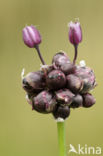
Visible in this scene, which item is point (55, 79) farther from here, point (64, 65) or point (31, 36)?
point (31, 36)

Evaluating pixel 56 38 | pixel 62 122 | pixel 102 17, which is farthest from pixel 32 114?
pixel 62 122

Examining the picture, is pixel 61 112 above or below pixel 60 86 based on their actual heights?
below

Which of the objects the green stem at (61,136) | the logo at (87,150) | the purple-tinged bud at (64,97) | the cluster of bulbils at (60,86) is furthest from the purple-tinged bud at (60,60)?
the logo at (87,150)

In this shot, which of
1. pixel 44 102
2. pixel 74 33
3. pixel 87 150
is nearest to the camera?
pixel 44 102

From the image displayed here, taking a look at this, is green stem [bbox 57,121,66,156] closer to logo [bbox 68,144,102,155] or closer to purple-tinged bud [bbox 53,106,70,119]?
purple-tinged bud [bbox 53,106,70,119]

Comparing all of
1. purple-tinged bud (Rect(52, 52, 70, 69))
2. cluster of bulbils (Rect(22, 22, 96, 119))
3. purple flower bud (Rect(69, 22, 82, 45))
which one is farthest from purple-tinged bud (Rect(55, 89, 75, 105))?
purple flower bud (Rect(69, 22, 82, 45))

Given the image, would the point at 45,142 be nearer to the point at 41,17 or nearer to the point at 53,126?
the point at 53,126

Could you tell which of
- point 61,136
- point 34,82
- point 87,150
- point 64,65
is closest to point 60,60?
point 64,65
